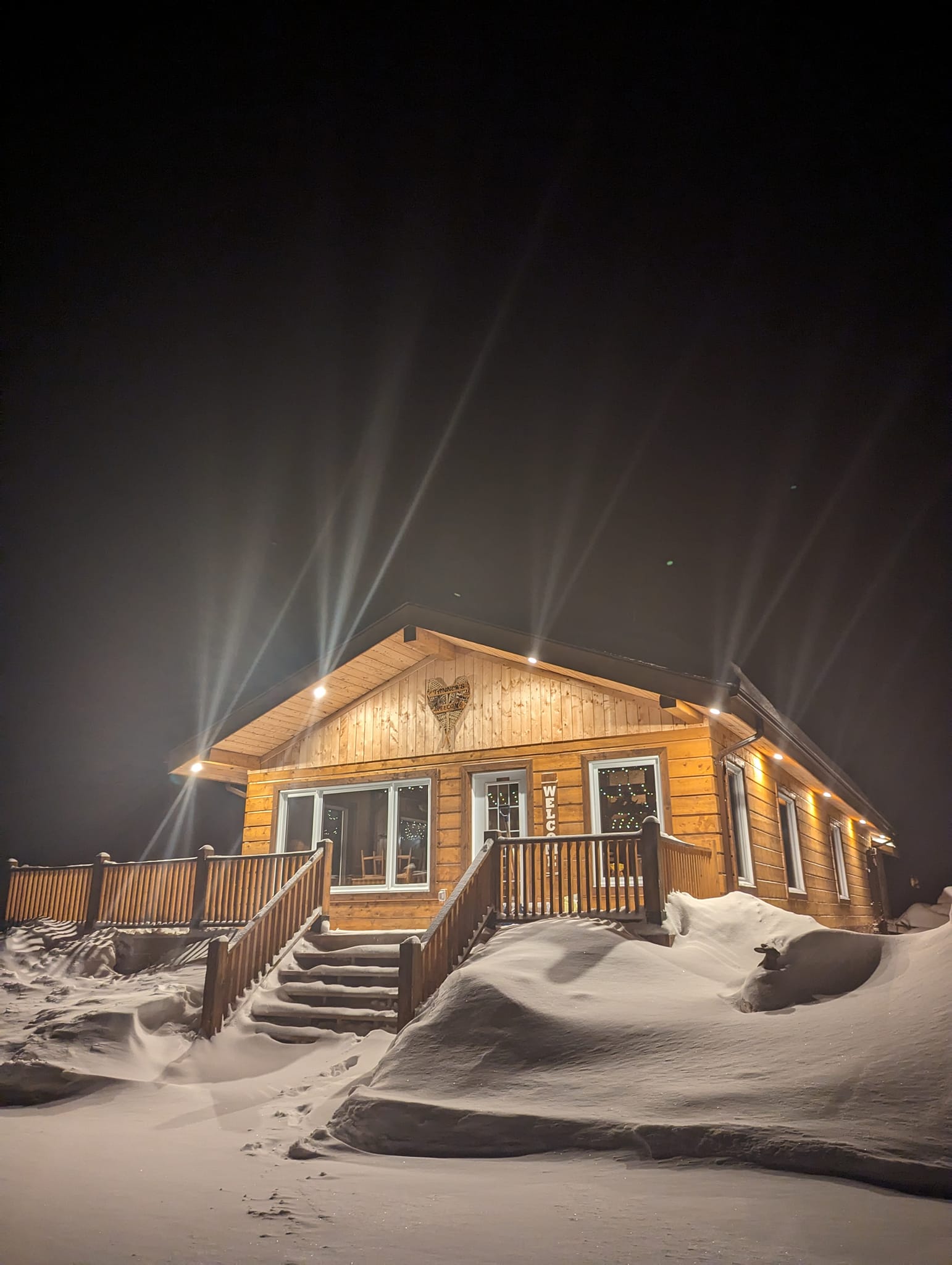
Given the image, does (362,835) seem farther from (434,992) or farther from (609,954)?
(609,954)

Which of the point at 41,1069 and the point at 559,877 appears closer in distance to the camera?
the point at 41,1069

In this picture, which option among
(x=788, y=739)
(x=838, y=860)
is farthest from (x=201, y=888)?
(x=838, y=860)

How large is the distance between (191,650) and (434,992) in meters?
24.1

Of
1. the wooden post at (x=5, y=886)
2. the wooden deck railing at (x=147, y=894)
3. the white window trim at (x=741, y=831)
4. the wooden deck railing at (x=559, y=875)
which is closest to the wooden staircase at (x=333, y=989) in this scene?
the wooden deck railing at (x=559, y=875)

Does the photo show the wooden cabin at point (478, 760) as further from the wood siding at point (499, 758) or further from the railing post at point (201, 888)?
the railing post at point (201, 888)

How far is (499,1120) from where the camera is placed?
5031mm

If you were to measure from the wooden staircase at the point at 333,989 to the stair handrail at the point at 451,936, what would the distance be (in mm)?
739

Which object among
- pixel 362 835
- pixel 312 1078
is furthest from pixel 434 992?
pixel 362 835

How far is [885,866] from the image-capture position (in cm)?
4075

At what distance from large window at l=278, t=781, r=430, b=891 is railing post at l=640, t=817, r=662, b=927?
16.5 ft

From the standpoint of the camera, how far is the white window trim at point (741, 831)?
1297 cm

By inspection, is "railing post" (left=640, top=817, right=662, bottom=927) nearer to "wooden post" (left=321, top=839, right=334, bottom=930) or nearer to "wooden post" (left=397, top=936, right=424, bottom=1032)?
"wooden post" (left=397, top=936, right=424, bottom=1032)

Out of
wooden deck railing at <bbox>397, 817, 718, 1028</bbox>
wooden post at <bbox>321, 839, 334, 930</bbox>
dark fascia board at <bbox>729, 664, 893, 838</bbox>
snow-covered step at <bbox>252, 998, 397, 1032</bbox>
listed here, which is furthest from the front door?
snow-covered step at <bbox>252, 998, 397, 1032</bbox>

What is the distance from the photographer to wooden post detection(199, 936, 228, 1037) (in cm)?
878
